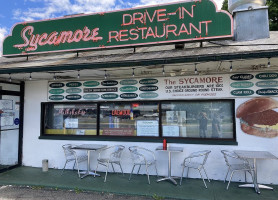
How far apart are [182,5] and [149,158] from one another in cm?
434

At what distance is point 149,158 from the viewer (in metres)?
5.84

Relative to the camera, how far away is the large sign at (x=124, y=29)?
5.30 metres

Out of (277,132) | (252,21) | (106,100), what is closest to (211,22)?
(252,21)

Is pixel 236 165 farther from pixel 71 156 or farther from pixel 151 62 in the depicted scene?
pixel 71 156

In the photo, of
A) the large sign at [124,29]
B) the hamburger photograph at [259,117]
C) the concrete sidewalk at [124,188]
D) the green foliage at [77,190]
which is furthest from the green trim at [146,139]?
the large sign at [124,29]

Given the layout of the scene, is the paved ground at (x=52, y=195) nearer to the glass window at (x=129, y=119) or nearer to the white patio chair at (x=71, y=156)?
the white patio chair at (x=71, y=156)

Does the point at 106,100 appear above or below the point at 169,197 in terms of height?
above

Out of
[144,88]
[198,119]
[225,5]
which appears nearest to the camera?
[198,119]

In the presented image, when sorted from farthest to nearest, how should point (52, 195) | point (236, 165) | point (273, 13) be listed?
1. point (273, 13)
2. point (236, 165)
3. point (52, 195)

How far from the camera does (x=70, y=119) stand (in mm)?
6770

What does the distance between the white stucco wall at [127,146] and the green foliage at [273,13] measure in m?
14.2

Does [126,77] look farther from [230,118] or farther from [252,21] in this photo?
[252,21]

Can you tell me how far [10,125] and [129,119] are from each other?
382 centimetres

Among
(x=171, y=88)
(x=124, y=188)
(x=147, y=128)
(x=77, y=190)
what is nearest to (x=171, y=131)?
(x=147, y=128)
